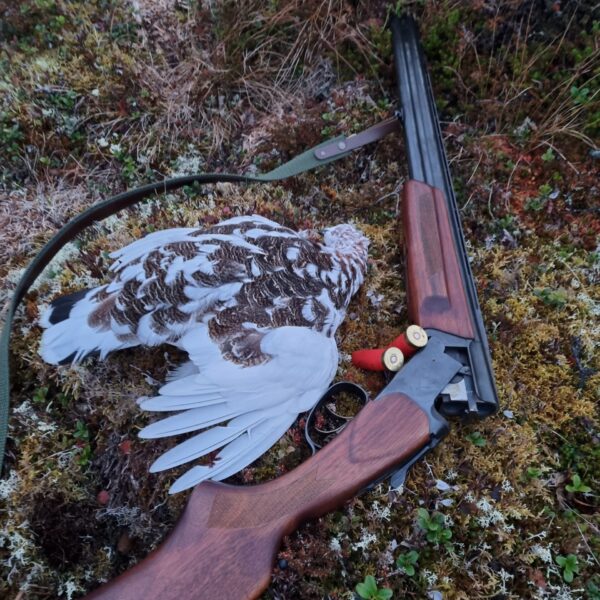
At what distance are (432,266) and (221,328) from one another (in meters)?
1.20

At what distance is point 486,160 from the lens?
3168 millimetres

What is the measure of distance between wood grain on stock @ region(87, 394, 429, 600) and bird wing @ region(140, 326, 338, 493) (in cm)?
30

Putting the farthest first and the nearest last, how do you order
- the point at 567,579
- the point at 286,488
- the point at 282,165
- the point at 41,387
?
the point at 282,165 < the point at 41,387 < the point at 567,579 < the point at 286,488

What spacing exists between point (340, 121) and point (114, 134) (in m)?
1.69

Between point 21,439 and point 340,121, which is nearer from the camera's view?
point 21,439

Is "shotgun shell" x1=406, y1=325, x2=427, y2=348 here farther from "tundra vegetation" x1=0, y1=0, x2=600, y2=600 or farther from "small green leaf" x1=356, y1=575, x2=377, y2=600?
"small green leaf" x1=356, y1=575, x2=377, y2=600

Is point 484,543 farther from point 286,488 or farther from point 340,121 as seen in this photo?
point 340,121

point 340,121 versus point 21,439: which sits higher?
point 340,121

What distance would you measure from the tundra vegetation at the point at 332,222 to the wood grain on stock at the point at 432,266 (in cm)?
35

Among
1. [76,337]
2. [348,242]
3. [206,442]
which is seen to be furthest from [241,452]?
[348,242]

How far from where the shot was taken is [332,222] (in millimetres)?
3154

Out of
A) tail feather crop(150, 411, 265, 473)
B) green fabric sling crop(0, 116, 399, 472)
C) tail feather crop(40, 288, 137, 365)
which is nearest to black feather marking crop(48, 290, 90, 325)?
tail feather crop(40, 288, 137, 365)

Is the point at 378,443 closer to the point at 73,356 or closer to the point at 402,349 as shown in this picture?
the point at 402,349

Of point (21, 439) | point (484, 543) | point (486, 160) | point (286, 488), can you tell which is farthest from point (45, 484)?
point (486, 160)
